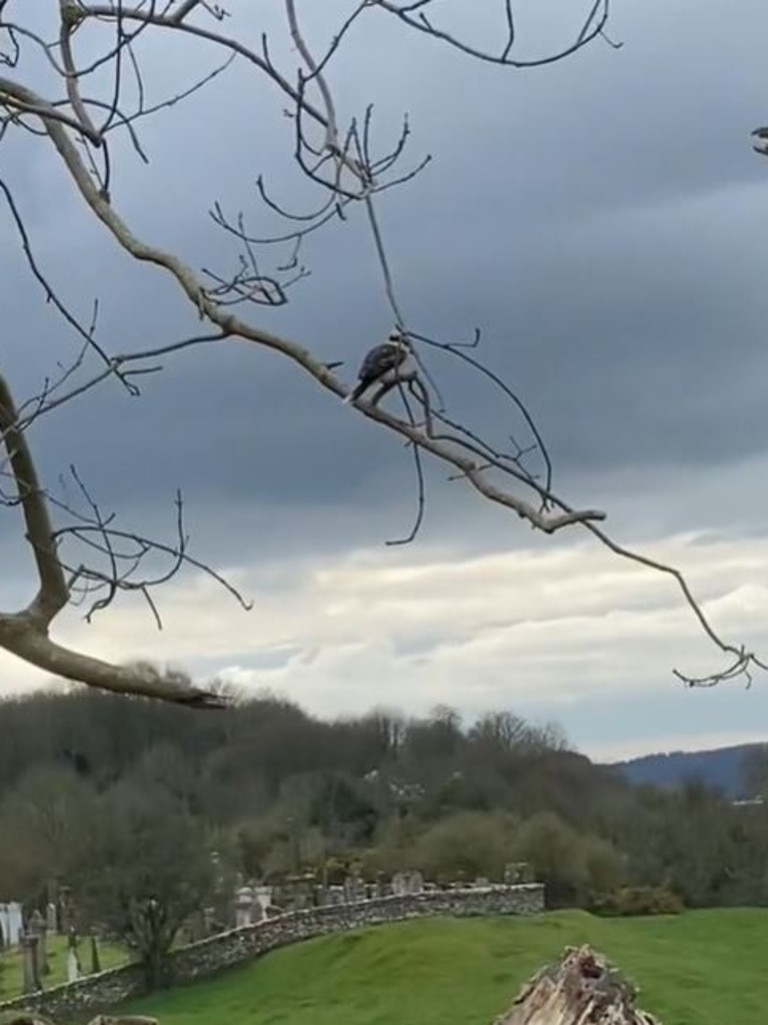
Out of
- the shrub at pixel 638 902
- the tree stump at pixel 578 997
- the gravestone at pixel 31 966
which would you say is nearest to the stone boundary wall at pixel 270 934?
the gravestone at pixel 31 966

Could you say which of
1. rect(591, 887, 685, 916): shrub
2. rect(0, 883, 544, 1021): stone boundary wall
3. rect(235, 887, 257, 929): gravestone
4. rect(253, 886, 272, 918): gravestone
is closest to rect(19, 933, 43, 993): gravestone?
rect(0, 883, 544, 1021): stone boundary wall

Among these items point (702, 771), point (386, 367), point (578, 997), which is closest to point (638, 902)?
point (702, 771)

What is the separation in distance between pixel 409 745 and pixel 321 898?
9.23 m

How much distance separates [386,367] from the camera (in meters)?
2.06

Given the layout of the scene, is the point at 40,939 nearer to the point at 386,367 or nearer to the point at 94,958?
the point at 94,958

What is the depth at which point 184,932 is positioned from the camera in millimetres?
27938

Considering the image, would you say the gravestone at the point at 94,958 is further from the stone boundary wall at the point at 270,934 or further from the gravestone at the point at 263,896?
the gravestone at the point at 263,896

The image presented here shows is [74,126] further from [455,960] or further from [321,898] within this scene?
[321,898]

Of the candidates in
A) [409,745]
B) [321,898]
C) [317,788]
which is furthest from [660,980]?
[409,745]

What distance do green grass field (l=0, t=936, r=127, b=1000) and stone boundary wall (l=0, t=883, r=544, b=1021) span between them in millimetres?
468

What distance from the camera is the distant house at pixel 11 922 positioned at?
92.9ft

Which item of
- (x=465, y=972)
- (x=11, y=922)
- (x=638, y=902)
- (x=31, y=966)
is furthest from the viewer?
(x=638, y=902)

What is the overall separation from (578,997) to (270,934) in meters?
26.9

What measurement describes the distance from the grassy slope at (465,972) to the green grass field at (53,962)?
1317 millimetres
